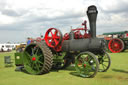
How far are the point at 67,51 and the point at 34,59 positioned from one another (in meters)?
1.57

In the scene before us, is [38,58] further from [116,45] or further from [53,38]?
[116,45]

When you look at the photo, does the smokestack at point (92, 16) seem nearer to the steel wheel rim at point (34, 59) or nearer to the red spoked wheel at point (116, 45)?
the steel wheel rim at point (34, 59)

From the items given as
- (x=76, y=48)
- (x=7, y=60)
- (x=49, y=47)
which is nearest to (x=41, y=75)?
(x=49, y=47)

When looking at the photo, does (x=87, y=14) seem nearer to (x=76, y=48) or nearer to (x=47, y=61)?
(x=76, y=48)

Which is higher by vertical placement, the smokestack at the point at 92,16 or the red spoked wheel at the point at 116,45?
the smokestack at the point at 92,16

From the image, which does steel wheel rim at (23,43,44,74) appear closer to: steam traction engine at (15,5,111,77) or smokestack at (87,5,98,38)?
steam traction engine at (15,5,111,77)

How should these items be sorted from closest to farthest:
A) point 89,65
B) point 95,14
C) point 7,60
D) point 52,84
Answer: point 52,84 → point 89,65 → point 95,14 → point 7,60

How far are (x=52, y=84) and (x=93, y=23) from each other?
2922 mm

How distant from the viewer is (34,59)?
21.5 feet

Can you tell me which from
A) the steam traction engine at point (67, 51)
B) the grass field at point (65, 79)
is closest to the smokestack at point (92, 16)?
the steam traction engine at point (67, 51)

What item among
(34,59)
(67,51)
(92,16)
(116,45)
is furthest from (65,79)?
(116,45)

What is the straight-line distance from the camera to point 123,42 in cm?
1684

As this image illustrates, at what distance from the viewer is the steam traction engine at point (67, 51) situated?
19.3 ft

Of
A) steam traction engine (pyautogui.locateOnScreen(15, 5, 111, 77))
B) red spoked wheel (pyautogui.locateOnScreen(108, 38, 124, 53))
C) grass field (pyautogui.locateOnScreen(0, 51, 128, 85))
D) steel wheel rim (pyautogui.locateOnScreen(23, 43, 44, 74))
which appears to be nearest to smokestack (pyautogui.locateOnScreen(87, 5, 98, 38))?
steam traction engine (pyautogui.locateOnScreen(15, 5, 111, 77))
